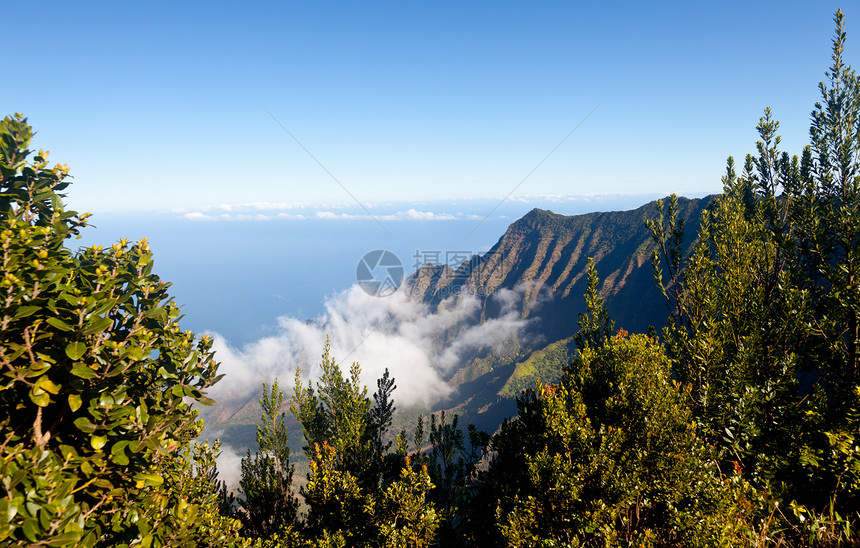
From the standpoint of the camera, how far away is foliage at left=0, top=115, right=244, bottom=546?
344 centimetres

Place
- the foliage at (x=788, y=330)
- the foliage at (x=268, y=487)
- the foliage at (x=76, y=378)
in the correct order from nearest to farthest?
the foliage at (x=76, y=378), the foliage at (x=788, y=330), the foliage at (x=268, y=487)

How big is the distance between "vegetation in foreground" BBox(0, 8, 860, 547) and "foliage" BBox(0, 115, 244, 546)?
29 millimetres

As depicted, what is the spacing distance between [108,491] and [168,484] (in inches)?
78.7

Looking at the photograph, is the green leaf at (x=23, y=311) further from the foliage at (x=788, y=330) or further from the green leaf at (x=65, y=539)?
the foliage at (x=788, y=330)

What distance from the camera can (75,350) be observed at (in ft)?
12.0

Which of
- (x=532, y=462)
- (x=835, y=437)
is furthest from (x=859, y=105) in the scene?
(x=532, y=462)

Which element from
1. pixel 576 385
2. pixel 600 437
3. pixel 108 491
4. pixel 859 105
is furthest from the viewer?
pixel 859 105

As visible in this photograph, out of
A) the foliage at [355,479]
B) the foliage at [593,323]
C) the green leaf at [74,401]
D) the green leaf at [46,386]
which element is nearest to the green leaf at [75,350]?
the green leaf at [46,386]

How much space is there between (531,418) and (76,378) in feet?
47.6

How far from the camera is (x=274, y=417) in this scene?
641 inches

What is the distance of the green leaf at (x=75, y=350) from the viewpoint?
142 inches

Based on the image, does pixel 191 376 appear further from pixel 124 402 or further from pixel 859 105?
pixel 859 105

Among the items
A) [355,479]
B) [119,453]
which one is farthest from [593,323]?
[119,453]

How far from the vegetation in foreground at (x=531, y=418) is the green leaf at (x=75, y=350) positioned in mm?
21
